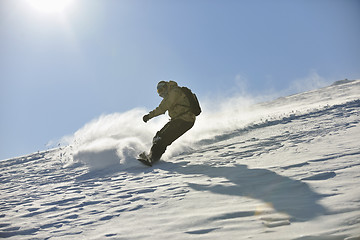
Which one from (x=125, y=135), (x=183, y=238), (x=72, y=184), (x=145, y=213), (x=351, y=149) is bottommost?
(x=183, y=238)

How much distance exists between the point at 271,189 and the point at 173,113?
167 inches

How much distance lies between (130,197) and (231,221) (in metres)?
1.85

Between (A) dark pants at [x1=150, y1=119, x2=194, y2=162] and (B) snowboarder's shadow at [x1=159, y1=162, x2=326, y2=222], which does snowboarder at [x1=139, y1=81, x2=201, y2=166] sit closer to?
(A) dark pants at [x1=150, y1=119, x2=194, y2=162]

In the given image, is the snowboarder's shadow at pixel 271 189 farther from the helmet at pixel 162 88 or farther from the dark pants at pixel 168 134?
the helmet at pixel 162 88

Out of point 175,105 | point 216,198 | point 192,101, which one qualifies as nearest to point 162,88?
point 175,105

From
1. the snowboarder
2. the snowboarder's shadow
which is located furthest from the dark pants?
the snowboarder's shadow

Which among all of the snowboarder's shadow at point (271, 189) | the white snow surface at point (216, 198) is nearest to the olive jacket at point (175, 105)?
the white snow surface at point (216, 198)

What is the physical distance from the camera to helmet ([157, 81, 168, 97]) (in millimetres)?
7083

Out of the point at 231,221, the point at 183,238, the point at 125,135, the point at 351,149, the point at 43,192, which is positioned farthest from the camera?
the point at 125,135

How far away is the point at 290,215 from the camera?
228 centimetres

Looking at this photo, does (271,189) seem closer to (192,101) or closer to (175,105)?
(192,101)

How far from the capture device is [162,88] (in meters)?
7.11

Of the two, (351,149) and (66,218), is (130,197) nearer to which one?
(66,218)

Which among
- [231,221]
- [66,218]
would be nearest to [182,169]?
[66,218]
